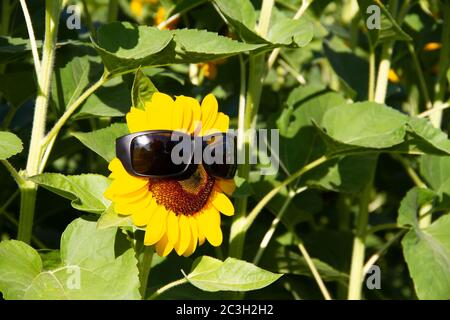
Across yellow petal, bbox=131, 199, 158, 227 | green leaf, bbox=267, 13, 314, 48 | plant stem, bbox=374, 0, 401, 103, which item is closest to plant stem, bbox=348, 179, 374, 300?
plant stem, bbox=374, 0, 401, 103

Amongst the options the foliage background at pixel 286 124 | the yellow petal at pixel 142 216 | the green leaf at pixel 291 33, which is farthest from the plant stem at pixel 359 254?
the yellow petal at pixel 142 216

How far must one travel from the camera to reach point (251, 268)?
91 centimetres

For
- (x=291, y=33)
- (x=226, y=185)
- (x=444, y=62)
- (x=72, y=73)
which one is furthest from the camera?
(x=444, y=62)

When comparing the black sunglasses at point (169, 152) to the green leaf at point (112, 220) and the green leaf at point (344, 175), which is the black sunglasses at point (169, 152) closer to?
the green leaf at point (112, 220)

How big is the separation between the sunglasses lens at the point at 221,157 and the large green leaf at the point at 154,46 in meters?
0.13

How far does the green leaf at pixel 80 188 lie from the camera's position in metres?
0.92

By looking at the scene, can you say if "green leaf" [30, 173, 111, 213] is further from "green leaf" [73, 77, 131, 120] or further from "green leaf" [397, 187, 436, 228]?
"green leaf" [397, 187, 436, 228]

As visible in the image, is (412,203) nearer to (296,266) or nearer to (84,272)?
(296,266)

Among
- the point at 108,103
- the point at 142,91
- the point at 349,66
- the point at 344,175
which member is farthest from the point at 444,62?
the point at 142,91

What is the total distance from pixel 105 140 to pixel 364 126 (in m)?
0.38

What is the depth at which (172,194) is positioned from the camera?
35.8 inches

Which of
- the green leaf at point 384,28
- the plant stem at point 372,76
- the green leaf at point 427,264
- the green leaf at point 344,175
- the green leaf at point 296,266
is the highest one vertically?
the green leaf at point 384,28

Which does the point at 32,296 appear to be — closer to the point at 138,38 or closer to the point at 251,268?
the point at 251,268

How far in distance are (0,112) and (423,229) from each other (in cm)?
75
